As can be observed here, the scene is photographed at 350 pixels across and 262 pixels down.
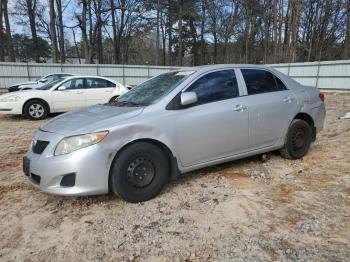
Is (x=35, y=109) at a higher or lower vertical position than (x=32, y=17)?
lower

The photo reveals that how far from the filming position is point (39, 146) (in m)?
3.66

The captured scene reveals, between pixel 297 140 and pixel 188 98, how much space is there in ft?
7.63

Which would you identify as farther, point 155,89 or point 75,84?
point 75,84

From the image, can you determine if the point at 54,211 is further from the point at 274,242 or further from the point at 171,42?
the point at 171,42

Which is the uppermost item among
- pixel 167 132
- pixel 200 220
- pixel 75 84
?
pixel 75 84

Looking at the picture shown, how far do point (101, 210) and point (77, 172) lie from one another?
557 millimetres

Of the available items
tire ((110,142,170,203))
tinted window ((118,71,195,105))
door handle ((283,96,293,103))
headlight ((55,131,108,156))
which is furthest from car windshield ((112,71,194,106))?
door handle ((283,96,293,103))

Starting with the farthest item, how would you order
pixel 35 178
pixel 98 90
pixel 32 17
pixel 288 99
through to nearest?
pixel 32 17 < pixel 98 90 < pixel 288 99 < pixel 35 178

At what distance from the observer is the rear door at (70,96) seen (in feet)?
34.2

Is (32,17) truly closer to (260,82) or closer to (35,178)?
(260,82)

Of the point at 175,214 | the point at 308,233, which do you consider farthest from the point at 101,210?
the point at 308,233

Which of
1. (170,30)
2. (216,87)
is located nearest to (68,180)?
(216,87)

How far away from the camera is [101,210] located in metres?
3.59

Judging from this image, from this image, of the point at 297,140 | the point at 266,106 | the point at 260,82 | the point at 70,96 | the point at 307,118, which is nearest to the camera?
the point at 266,106
